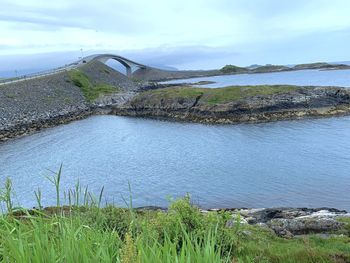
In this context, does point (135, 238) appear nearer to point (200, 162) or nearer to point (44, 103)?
point (200, 162)

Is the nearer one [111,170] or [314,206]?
[314,206]

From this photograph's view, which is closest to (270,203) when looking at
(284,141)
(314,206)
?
(314,206)

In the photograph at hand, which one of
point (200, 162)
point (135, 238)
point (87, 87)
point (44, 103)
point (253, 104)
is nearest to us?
point (135, 238)

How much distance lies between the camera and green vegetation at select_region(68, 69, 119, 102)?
4528 inches

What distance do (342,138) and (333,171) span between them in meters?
16.9

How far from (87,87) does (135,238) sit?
119 m

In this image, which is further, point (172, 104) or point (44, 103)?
point (172, 104)

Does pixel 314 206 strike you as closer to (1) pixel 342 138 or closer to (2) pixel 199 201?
(2) pixel 199 201

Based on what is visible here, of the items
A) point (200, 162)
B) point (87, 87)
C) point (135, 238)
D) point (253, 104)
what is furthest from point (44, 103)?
point (135, 238)

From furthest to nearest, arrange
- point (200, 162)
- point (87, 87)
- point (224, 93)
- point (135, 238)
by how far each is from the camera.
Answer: point (87, 87) → point (224, 93) → point (200, 162) → point (135, 238)

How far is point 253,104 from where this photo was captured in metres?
83.4

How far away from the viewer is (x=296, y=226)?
68.8ft

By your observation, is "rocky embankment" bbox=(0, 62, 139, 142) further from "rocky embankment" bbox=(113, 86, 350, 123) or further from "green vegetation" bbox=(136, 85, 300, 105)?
"rocky embankment" bbox=(113, 86, 350, 123)

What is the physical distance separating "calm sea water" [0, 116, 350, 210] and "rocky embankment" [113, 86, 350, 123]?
21.3 ft
